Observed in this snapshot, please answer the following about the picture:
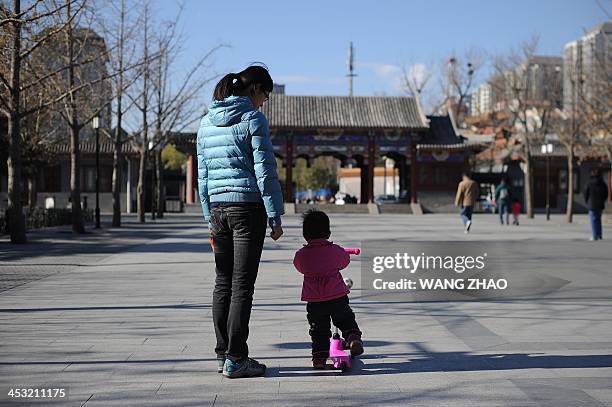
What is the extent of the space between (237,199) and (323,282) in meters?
0.94

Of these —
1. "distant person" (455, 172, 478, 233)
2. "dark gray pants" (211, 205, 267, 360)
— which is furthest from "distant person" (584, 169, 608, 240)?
"dark gray pants" (211, 205, 267, 360)

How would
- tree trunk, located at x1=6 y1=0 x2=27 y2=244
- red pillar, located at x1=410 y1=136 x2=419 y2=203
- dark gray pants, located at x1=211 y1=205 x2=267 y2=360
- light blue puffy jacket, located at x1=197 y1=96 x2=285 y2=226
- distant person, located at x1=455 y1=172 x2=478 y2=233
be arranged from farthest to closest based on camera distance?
1. red pillar, located at x1=410 y1=136 x2=419 y2=203
2. distant person, located at x1=455 y1=172 x2=478 y2=233
3. tree trunk, located at x1=6 y1=0 x2=27 y2=244
4. dark gray pants, located at x1=211 y1=205 x2=267 y2=360
5. light blue puffy jacket, located at x1=197 y1=96 x2=285 y2=226

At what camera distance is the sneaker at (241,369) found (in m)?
5.48

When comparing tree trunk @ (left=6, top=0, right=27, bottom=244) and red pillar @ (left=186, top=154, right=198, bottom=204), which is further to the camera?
red pillar @ (left=186, top=154, right=198, bottom=204)

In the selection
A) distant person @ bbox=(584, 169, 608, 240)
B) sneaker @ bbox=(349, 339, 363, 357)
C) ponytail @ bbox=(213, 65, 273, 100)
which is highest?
ponytail @ bbox=(213, 65, 273, 100)

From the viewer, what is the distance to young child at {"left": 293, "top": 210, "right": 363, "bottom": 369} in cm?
594

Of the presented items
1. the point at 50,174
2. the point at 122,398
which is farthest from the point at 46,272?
the point at 50,174

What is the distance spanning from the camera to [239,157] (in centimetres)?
561

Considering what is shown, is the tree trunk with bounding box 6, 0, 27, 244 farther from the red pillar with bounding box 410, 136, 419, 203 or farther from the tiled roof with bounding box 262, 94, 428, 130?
the red pillar with bounding box 410, 136, 419, 203

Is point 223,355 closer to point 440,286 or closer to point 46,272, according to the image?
point 440,286

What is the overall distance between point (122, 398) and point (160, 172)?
1371 inches

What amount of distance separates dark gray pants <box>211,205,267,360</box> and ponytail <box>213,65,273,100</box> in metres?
0.82

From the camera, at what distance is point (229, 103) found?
5.69 meters

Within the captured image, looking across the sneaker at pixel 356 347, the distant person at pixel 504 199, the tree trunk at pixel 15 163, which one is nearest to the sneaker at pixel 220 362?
the sneaker at pixel 356 347
